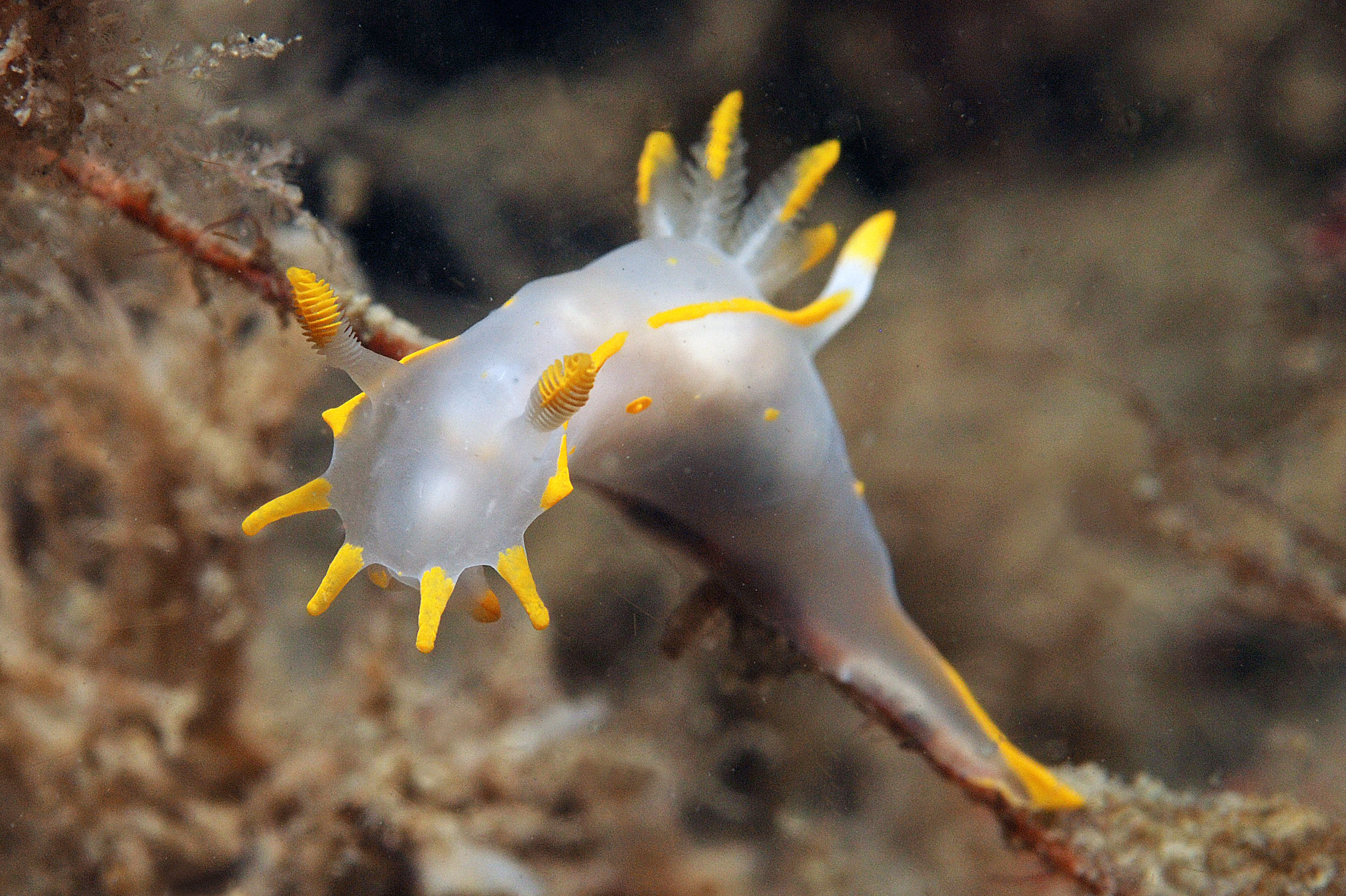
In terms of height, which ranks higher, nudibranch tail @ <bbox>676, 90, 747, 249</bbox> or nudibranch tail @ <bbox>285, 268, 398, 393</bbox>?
nudibranch tail @ <bbox>676, 90, 747, 249</bbox>

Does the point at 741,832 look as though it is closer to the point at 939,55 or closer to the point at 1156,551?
the point at 1156,551

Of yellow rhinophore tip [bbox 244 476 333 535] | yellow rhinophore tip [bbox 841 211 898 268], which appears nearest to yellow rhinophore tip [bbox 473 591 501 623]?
yellow rhinophore tip [bbox 244 476 333 535]

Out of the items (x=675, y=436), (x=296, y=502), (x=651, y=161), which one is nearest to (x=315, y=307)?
(x=296, y=502)

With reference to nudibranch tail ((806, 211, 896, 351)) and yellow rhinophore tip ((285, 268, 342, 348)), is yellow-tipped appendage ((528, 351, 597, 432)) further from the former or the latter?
nudibranch tail ((806, 211, 896, 351))

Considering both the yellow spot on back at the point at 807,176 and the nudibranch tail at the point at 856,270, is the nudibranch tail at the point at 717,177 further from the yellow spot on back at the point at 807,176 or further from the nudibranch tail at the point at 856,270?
the nudibranch tail at the point at 856,270

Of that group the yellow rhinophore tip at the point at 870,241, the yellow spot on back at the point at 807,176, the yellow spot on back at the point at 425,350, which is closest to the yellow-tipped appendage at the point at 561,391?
the yellow spot on back at the point at 425,350

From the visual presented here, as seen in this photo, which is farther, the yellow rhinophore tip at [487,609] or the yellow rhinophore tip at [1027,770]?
the yellow rhinophore tip at [1027,770]
